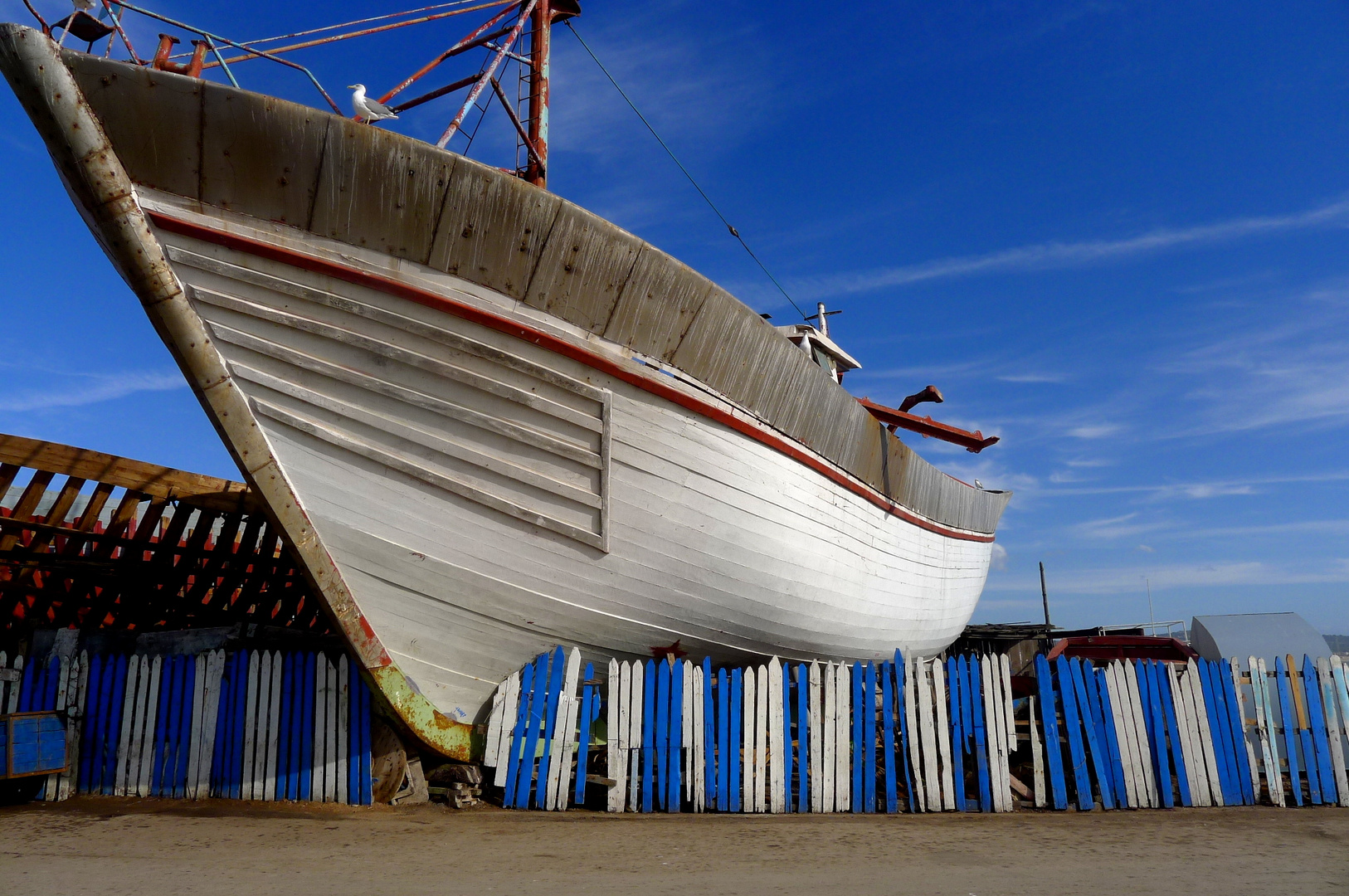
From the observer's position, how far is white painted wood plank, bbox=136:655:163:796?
24.4 ft

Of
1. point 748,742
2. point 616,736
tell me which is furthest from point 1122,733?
point 616,736

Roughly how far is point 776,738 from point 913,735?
1237 mm

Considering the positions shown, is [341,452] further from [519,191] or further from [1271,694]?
[1271,694]

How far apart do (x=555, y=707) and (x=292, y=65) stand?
17.2 feet

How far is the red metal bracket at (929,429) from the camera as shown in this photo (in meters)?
10.4

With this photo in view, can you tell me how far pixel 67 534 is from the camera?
797cm

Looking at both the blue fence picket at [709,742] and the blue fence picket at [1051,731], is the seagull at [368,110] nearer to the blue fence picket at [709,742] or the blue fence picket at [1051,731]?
the blue fence picket at [709,742]

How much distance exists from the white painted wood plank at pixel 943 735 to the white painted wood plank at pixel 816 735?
994 millimetres

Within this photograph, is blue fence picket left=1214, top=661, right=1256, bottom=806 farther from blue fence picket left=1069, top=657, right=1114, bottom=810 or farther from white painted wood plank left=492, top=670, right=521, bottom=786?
white painted wood plank left=492, top=670, right=521, bottom=786

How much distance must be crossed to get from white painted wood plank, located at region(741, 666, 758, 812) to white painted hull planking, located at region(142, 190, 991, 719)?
554 millimetres

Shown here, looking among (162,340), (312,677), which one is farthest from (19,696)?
(162,340)

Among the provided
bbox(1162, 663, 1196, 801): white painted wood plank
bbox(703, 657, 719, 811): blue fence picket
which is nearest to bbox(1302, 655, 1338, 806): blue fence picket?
bbox(1162, 663, 1196, 801): white painted wood plank

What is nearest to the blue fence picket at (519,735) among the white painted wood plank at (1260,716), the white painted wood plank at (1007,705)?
the white painted wood plank at (1007,705)

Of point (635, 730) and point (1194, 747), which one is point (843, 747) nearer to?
point (635, 730)
